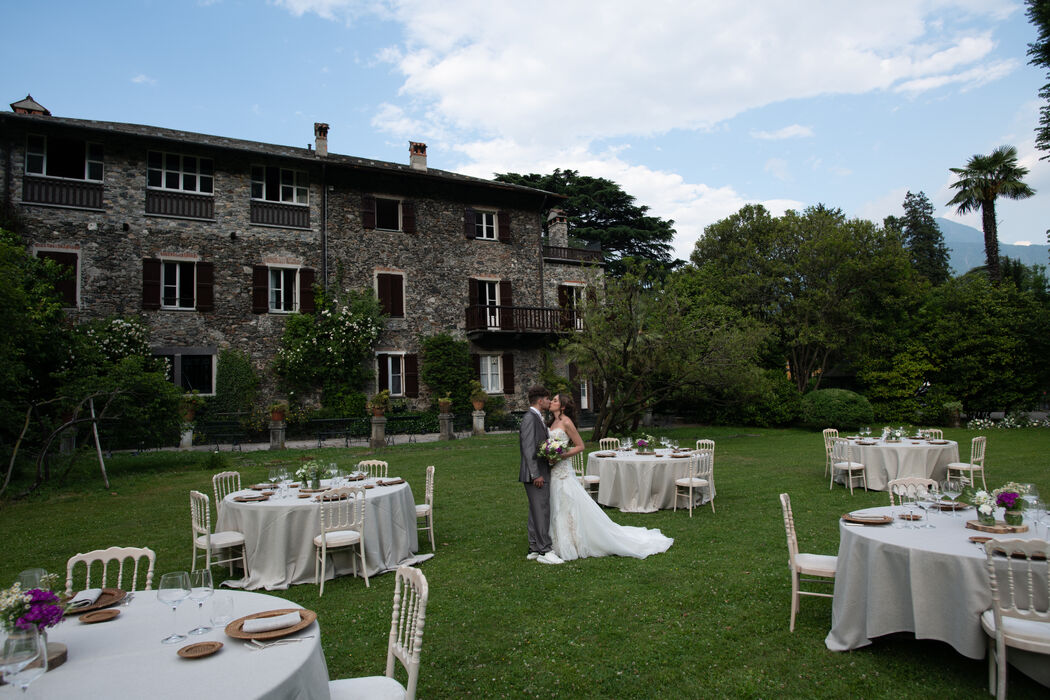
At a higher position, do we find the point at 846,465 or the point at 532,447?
the point at 532,447

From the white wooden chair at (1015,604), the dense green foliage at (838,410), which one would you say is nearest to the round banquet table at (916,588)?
the white wooden chair at (1015,604)

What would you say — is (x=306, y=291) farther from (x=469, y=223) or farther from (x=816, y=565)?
(x=816, y=565)

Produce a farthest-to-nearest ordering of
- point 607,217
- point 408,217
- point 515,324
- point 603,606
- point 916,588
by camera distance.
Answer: point 607,217
point 515,324
point 408,217
point 603,606
point 916,588

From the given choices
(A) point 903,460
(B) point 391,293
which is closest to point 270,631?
(A) point 903,460

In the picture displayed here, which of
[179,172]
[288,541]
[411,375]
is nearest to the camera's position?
[288,541]

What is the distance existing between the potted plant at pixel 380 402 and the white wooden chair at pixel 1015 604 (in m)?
15.6

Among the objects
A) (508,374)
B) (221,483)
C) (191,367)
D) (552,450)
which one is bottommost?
(221,483)

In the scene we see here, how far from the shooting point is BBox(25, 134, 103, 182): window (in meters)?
17.2

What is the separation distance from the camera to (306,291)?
65.6 feet

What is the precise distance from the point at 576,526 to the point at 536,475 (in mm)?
729

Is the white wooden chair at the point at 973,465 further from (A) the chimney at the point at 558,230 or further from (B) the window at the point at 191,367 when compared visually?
(B) the window at the point at 191,367

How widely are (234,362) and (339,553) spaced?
14.4 m

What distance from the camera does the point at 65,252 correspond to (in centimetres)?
1728

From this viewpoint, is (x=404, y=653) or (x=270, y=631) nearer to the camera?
(x=270, y=631)
